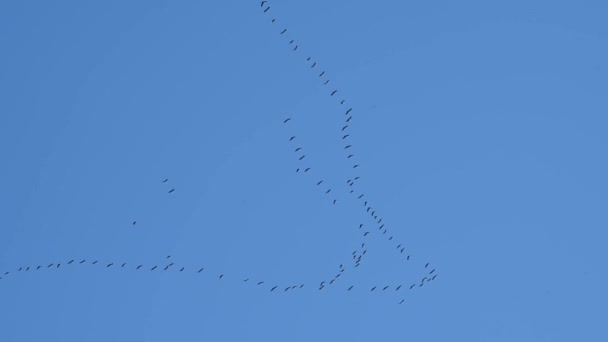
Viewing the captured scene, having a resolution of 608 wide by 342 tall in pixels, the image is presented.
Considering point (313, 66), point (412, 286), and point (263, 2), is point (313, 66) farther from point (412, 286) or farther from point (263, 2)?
point (412, 286)

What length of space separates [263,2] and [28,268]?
11988mm

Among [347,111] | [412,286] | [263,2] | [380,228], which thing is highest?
[263,2]

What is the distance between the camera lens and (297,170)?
59.4 feet

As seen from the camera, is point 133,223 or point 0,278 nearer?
point 0,278

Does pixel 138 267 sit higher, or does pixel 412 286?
pixel 138 267

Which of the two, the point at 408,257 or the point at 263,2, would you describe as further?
the point at 408,257

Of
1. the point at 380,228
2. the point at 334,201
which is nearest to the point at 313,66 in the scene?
the point at 334,201

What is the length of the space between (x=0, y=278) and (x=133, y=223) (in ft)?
14.8

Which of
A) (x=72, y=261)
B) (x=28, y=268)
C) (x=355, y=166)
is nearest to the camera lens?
(x=28, y=268)

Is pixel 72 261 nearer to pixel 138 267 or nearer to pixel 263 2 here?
pixel 138 267

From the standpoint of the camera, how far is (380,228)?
1933cm

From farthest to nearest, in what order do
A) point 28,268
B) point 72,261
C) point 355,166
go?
point 355,166 → point 72,261 → point 28,268

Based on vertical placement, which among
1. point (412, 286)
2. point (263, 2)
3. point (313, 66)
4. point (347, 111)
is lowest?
point (412, 286)

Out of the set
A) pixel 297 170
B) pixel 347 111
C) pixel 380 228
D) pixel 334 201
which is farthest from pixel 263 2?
pixel 380 228
